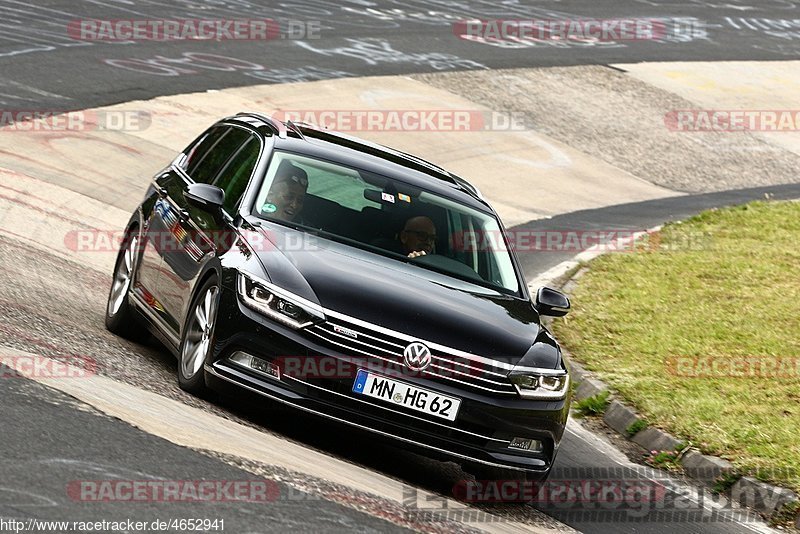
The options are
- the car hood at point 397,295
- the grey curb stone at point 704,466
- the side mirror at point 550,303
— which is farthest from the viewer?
the grey curb stone at point 704,466

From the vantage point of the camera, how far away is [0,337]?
7.95 meters

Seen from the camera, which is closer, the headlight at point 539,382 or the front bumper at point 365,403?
the front bumper at point 365,403

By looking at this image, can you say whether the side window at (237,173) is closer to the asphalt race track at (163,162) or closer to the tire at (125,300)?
the tire at (125,300)

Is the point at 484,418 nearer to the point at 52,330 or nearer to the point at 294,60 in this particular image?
the point at 52,330

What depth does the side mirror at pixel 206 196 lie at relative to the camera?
845 cm

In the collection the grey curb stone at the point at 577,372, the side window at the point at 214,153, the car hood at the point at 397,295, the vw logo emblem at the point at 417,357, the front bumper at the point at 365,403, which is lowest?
the grey curb stone at the point at 577,372

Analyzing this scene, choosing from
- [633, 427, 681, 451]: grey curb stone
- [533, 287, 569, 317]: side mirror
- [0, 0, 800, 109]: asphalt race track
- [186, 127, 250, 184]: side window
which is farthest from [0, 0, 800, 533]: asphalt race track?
[186, 127, 250, 184]: side window

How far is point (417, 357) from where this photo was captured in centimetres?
722

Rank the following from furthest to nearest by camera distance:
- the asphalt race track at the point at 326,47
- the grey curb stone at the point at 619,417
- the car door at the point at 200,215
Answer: the asphalt race track at the point at 326,47 < the grey curb stone at the point at 619,417 < the car door at the point at 200,215

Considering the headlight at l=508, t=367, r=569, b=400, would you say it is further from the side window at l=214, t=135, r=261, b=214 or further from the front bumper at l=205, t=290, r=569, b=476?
the side window at l=214, t=135, r=261, b=214

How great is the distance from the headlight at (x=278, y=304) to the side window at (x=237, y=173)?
1.16 m

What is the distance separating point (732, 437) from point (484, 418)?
2.90 m

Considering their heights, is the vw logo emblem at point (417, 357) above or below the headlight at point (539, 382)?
above

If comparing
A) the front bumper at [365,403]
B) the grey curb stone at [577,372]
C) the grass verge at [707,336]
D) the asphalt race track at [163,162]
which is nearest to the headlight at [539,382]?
the front bumper at [365,403]
